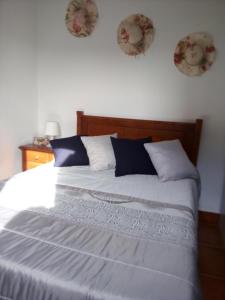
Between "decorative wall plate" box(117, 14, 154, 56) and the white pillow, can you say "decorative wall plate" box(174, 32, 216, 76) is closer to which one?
"decorative wall plate" box(117, 14, 154, 56)

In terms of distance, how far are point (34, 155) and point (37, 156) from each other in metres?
0.04

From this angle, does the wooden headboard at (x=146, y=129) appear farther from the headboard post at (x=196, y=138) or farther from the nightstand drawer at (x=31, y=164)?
the nightstand drawer at (x=31, y=164)

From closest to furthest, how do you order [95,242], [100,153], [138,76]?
[95,242] < [100,153] < [138,76]

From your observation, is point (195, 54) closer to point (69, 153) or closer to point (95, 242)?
point (69, 153)

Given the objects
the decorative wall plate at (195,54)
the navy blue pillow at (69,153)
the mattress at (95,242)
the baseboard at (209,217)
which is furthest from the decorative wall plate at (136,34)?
the baseboard at (209,217)

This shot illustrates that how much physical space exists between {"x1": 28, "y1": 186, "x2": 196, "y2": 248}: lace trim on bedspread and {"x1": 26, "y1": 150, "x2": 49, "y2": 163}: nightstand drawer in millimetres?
1361

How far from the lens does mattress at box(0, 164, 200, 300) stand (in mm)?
1053

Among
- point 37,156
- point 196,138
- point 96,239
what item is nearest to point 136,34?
point 196,138

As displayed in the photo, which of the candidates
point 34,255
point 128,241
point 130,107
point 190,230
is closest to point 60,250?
point 34,255

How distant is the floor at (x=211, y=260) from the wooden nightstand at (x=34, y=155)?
1.87 meters

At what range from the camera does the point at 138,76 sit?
3008mm

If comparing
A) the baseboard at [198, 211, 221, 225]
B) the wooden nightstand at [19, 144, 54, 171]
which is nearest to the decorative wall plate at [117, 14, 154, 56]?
the wooden nightstand at [19, 144, 54, 171]

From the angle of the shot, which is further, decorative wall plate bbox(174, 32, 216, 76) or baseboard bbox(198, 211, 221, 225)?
baseboard bbox(198, 211, 221, 225)

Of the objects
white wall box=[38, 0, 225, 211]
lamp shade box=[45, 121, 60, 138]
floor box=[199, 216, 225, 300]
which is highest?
white wall box=[38, 0, 225, 211]
